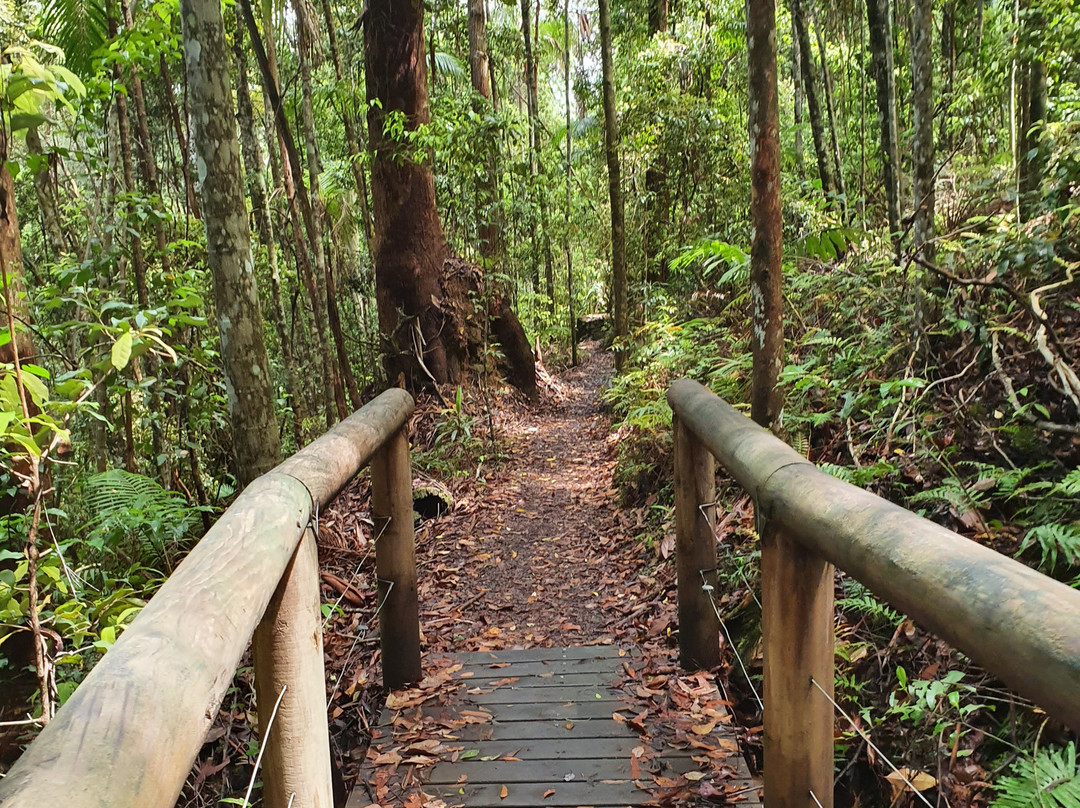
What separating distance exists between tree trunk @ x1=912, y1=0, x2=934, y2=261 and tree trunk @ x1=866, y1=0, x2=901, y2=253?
3.05ft

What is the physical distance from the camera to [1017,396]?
3.57m

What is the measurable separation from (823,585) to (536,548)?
4.33 meters

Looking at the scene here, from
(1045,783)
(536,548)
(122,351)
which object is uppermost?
(122,351)

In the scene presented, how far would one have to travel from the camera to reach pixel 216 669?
3.78 ft

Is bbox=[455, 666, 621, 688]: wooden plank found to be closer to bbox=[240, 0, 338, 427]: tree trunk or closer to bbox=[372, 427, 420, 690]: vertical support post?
bbox=[372, 427, 420, 690]: vertical support post

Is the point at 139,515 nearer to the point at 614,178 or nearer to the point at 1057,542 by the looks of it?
the point at 1057,542

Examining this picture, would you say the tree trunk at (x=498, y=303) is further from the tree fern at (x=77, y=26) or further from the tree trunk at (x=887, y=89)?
the tree fern at (x=77, y=26)

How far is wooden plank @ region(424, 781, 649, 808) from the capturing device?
2.61m

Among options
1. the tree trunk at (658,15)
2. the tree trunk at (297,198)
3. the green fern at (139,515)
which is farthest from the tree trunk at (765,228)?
the tree trunk at (658,15)

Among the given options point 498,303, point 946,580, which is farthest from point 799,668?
point 498,303

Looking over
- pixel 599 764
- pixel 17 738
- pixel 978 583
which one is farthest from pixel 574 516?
pixel 978 583

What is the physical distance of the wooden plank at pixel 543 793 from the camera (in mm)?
2607

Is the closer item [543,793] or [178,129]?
[543,793]

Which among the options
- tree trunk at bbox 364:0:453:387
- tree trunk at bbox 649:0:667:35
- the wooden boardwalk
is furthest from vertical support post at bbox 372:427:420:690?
tree trunk at bbox 649:0:667:35
